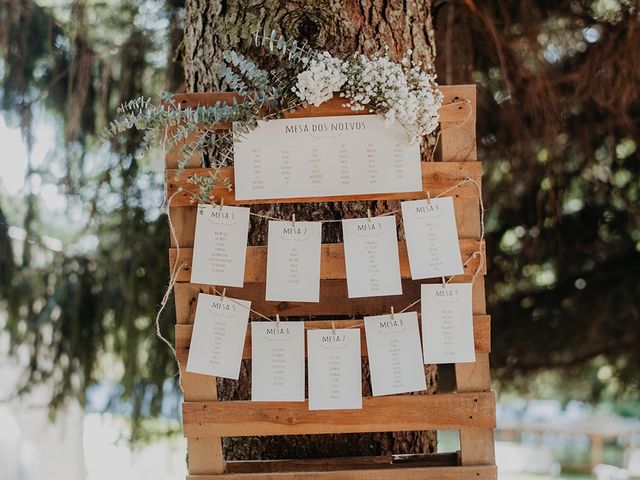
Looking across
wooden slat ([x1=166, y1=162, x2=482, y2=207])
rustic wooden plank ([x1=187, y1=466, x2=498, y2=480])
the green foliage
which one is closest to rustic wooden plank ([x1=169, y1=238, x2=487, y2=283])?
wooden slat ([x1=166, y1=162, x2=482, y2=207])

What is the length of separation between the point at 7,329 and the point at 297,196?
7.24ft

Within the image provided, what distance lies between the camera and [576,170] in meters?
3.67

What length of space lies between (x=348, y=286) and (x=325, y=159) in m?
0.28

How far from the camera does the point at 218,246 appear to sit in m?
1.69

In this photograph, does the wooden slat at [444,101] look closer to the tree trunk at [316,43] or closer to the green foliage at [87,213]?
the tree trunk at [316,43]

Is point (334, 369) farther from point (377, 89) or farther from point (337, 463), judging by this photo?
point (377, 89)

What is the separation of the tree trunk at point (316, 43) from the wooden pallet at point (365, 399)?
0.33ft

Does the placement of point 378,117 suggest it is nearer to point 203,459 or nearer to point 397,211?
point 397,211

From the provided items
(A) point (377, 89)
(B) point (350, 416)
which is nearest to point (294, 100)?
(A) point (377, 89)

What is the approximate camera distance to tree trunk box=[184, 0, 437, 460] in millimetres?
1800

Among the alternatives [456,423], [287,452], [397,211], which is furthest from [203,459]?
[397,211]

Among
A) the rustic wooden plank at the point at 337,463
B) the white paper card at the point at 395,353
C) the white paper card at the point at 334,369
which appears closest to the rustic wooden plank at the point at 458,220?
the white paper card at the point at 395,353

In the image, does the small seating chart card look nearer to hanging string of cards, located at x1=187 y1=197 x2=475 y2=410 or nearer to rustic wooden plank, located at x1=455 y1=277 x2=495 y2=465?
hanging string of cards, located at x1=187 y1=197 x2=475 y2=410

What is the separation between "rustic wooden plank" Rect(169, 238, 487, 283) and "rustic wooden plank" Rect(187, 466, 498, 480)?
16.2 inches
